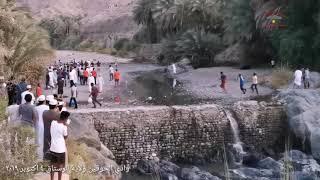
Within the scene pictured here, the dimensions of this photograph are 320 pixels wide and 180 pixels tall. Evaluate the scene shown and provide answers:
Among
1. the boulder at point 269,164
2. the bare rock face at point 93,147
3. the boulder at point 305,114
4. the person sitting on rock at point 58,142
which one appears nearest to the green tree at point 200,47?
the boulder at point 305,114

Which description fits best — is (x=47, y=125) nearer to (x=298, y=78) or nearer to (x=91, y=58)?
(x=298, y=78)

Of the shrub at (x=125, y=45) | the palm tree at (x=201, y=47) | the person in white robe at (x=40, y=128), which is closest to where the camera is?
the person in white robe at (x=40, y=128)

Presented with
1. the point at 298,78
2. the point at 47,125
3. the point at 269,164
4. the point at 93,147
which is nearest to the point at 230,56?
the point at 298,78

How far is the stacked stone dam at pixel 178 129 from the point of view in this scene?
66.3 ft

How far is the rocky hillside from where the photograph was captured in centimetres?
9119

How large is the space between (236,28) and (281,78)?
1235cm

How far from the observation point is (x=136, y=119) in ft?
68.1

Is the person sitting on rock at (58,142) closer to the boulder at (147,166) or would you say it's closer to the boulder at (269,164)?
the boulder at (147,166)

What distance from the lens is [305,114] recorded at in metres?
22.2

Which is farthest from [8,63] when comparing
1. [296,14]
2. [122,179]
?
[296,14]

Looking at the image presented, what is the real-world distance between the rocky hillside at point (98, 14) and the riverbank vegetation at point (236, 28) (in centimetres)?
1970

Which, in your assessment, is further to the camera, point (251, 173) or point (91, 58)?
point (91, 58)

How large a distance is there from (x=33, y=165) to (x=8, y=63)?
14161 mm

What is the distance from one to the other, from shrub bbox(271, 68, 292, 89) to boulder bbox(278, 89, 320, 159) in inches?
261
